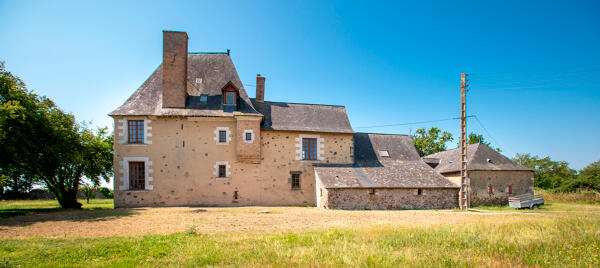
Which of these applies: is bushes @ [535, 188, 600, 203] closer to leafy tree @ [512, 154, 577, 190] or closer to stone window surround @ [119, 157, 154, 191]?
leafy tree @ [512, 154, 577, 190]

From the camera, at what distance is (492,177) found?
21.6 m

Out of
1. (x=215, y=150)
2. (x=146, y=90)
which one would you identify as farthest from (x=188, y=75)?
(x=215, y=150)

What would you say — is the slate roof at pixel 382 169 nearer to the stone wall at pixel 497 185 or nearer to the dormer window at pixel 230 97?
the stone wall at pixel 497 185

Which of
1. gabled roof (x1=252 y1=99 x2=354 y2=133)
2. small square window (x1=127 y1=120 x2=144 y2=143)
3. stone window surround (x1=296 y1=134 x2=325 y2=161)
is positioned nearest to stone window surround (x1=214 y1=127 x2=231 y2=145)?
gabled roof (x1=252 y1=99 x2=354 y2=133)

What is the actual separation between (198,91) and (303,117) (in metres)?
6.78

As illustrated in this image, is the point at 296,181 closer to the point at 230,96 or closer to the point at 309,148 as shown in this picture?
the point at 309,148

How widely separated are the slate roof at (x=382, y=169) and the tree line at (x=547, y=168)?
1478 centimetres

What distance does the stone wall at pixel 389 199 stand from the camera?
16.6m

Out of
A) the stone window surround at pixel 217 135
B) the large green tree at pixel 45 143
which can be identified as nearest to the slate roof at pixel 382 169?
the stone window surround at pixel 217 135

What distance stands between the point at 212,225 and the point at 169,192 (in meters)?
8.42

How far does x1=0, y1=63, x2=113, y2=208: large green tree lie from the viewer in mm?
12617

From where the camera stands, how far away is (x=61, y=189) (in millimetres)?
16922

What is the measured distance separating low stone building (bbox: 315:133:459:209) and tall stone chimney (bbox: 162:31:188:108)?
9144mm

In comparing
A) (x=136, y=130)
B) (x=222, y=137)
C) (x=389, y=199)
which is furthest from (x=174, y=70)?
(x=389, y=199)
